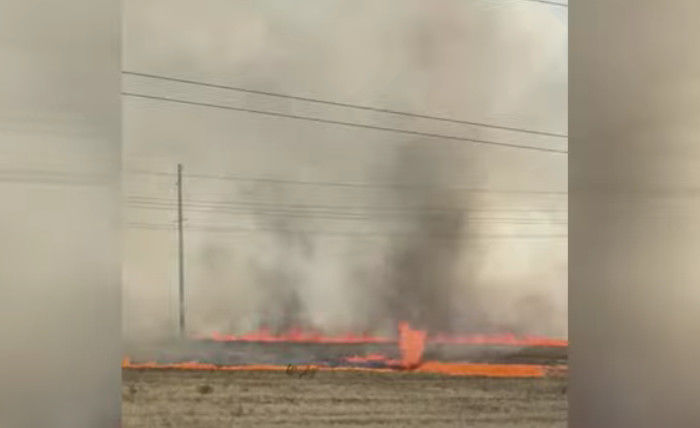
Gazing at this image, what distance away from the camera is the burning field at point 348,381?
48.5 inches

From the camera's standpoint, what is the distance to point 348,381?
49.6 inches

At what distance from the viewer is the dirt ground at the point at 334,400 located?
4.04ft

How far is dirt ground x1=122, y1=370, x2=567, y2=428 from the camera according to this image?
123cm

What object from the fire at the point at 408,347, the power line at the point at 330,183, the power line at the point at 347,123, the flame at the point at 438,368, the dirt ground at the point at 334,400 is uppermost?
the power line at the point at 347,123

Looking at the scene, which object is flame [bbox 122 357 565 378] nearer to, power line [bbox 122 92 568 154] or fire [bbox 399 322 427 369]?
fire [bbox 399 322 427 369]

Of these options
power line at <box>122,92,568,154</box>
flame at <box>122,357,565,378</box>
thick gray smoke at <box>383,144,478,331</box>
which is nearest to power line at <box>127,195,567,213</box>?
thick gray smoke at <box>383,144,478,331</box>

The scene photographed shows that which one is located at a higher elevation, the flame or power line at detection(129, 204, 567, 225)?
power line at detection(129, 204, 567, 225)

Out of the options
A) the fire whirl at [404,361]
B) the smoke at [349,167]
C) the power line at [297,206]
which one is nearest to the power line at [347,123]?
the smoke at [349,167]

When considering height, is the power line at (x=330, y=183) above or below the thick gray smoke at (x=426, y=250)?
above

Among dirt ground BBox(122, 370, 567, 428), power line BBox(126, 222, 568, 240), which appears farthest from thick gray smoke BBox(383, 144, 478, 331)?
dirt ground BBox(122, 370, 567, 428)

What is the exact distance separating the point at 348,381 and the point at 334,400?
0.13ft

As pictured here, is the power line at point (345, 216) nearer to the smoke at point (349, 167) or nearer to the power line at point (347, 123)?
the smoke at point (349, 167)

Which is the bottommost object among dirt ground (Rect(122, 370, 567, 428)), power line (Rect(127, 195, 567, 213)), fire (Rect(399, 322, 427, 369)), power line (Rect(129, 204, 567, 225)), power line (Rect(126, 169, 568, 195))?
dirt ground (Rect(122, 370, 567, 428))

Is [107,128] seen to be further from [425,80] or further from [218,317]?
[425,80]
